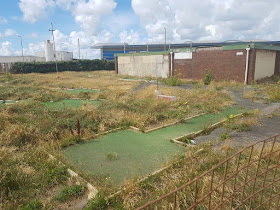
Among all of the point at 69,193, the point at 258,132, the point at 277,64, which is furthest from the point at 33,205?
the point at 277,64

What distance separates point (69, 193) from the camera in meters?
4.24

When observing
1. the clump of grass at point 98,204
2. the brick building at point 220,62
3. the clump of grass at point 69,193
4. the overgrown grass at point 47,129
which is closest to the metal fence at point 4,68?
the brick building at point 220,62

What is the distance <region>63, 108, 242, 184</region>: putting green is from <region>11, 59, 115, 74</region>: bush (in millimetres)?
36486

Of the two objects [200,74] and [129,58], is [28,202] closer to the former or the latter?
[200,74]

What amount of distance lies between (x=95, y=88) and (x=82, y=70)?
27963 millimetres

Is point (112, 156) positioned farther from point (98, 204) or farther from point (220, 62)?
point (220, 62)

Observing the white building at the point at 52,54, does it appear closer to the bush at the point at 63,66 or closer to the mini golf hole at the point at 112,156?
the bush at the point at 63,66

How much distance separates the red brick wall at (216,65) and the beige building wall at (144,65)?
2057 millimetres

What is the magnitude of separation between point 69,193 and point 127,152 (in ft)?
7.56

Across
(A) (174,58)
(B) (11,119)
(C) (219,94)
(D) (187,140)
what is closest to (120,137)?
(D) (187,140)

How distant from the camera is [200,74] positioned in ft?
79.0

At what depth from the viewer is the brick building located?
2012 centimetres

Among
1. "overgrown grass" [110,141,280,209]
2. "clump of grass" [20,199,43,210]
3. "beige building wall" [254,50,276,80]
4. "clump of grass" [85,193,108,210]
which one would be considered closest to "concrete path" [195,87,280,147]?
"overgrown grass" [110,141,280,209]

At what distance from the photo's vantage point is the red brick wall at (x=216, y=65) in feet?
67.2
